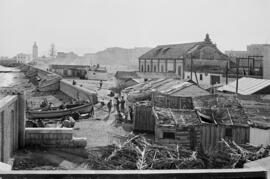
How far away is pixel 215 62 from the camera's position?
5466 cm

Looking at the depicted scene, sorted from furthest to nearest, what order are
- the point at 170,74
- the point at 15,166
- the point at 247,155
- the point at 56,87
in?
1. the point at 170,74
2. the point at 56,87
3. the point at 247,155
4. the point at 15,166

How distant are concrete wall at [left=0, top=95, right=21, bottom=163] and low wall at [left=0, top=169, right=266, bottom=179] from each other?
26.0 feet

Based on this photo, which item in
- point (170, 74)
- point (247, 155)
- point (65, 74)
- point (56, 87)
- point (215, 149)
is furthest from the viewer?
point (65, 74)

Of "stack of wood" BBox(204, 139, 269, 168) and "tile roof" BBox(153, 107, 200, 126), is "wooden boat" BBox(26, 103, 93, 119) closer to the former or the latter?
"tile roof" BBox(153, 107, 200, 126)

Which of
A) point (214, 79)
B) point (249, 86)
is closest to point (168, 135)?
point (249, 86)

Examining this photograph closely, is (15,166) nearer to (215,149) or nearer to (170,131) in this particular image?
(170,131)

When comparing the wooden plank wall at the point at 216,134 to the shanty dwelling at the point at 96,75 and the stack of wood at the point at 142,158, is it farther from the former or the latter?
the shanty dwelling at the point at 96,75

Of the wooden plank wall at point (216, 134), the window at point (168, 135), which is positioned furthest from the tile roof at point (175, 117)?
the wooden plank wall at point (216, 134)

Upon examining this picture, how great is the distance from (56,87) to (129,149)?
3446cm

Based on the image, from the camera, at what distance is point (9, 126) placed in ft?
45.9

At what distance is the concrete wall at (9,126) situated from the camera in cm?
1284

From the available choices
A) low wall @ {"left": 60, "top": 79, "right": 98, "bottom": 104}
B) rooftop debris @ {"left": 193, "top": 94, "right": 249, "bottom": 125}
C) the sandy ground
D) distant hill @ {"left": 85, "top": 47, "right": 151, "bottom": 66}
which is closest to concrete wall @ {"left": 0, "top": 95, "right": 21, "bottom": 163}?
the sandy ground

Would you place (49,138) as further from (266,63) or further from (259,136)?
(266,63)

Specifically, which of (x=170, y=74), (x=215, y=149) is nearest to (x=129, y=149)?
(x=215, y=149)
